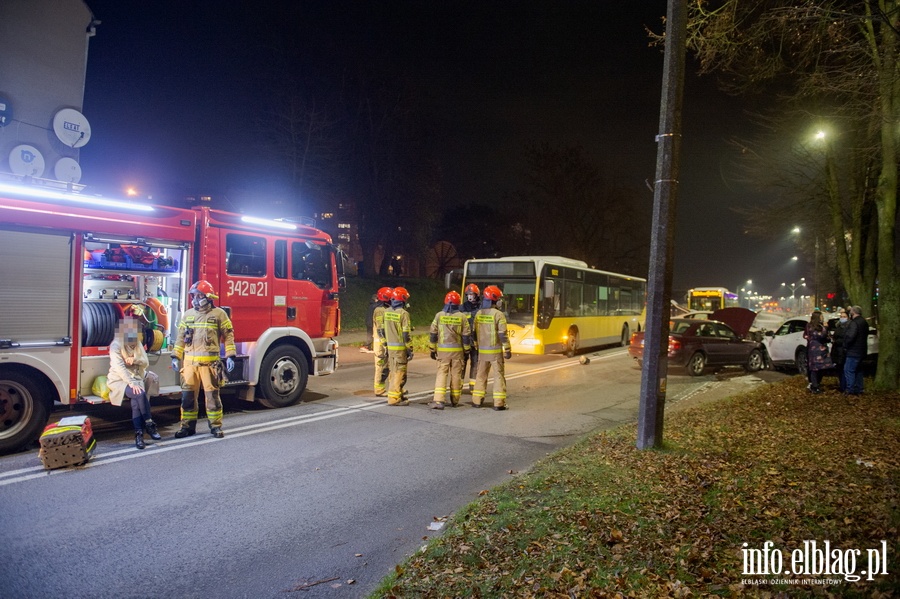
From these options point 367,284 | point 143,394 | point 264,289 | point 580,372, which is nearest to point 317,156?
point 367,284

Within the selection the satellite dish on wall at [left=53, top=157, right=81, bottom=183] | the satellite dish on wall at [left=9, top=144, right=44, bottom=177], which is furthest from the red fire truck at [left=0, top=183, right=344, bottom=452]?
the satellite dish on wall at [left=9, top=144, right=44, bottom=177]

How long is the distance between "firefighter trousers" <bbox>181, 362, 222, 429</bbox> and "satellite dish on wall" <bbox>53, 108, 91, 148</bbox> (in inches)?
320

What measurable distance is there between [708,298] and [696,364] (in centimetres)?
2749

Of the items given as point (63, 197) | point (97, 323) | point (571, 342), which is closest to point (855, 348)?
point (571, 342)

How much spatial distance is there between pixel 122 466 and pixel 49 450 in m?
0.70

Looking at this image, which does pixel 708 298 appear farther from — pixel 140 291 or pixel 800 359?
pixel 140 291

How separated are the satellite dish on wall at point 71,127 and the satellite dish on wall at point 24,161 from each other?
806 mm

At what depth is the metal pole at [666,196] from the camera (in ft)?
19.8

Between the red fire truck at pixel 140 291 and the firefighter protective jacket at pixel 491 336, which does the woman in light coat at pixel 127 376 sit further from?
the firefighter protective jacket at pixel 491 336

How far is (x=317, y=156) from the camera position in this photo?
2822 centimetres

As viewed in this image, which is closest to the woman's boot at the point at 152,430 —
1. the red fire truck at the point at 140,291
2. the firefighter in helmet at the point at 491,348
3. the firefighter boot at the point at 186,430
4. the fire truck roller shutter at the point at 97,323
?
the firefighter boot at the point at 186,430

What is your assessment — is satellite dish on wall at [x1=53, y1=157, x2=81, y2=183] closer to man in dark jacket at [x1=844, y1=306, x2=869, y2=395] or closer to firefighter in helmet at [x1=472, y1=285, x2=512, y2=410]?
firefighter in helmet at [x1=472, y1=285, x2=512, y2=410]

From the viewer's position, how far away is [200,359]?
7414mm

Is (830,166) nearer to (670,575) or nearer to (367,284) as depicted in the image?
(670,575)
